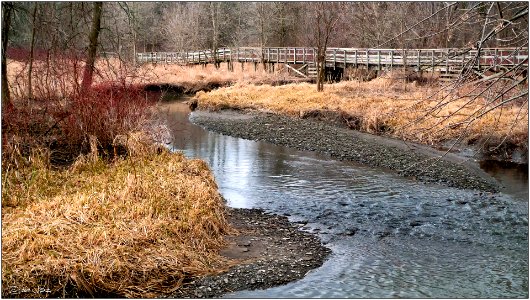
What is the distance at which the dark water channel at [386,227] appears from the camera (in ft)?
23.0

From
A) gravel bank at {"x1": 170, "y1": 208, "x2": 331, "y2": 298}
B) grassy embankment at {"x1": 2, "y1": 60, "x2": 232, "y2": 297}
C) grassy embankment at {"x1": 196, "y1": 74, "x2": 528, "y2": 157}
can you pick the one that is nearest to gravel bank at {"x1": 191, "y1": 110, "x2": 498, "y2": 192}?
grassy embankment at {"x1": 196, "y1": 74, "x2": 528, "y2": 157}

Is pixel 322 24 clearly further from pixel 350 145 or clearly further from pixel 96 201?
pixel 96 201

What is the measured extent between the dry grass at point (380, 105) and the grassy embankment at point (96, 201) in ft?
25.4

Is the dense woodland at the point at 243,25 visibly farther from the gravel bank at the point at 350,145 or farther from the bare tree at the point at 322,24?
A: the gravel bank at the point at 350,145

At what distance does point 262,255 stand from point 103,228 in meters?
2.27

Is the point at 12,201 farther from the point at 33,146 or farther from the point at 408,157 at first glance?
the point at 408,157

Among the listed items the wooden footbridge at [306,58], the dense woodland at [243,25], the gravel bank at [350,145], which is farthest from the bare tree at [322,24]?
the gravel bank at [350,145]

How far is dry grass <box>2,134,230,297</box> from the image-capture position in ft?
21.5

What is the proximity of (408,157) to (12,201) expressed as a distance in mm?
10178

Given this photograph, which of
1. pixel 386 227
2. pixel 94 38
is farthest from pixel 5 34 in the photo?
pixel 386 227

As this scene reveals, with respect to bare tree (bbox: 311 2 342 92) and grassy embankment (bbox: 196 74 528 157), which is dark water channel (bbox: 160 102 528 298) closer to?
grassy embankment (bbox: 196 74 528 157)

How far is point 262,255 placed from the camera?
7.95 meters

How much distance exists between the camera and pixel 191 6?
153 feet

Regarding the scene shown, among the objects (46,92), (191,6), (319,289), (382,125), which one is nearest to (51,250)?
(319,289)
